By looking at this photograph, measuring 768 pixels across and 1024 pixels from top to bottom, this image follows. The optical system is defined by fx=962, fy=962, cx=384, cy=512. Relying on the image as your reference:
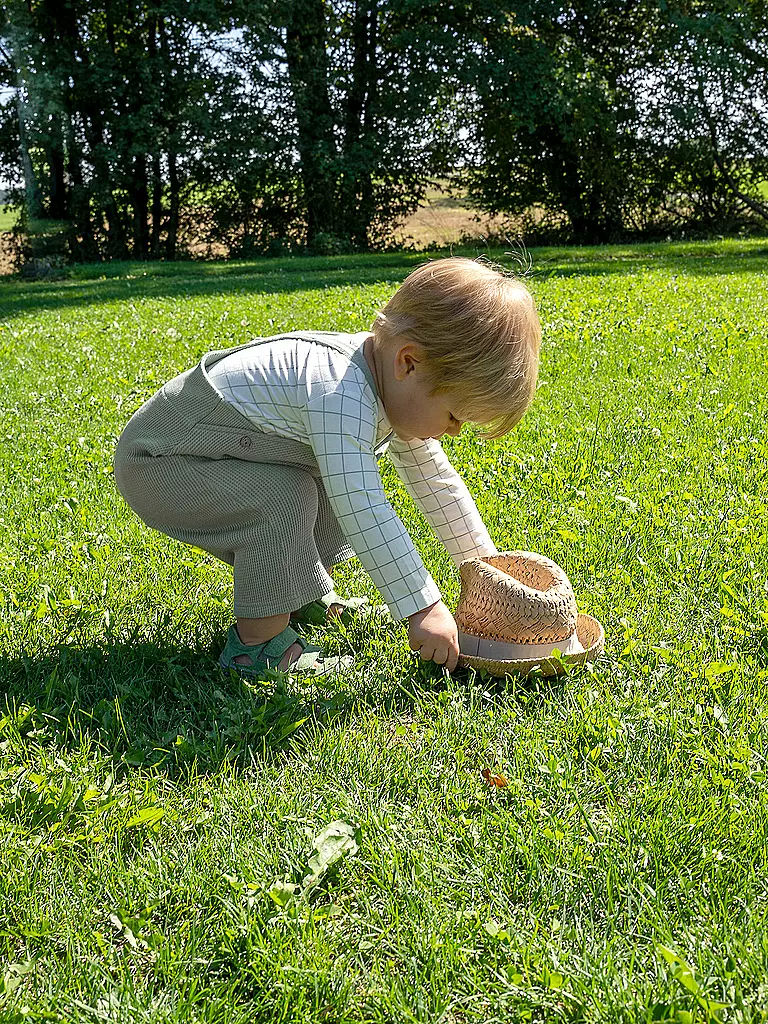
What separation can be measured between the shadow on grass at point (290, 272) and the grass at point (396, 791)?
752cm

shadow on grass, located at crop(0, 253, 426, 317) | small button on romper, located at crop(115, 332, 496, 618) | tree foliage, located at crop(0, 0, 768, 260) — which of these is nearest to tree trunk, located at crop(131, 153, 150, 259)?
tree foliage, located at crop(0, 0, 768, 260)

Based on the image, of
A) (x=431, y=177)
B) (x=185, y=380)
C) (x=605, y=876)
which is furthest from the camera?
(x=431, y=177)

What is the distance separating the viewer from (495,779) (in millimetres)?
2377

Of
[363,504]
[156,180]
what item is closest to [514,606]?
[363,504]

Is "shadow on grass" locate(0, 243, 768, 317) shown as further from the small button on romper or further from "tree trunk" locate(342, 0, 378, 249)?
the small button on romper

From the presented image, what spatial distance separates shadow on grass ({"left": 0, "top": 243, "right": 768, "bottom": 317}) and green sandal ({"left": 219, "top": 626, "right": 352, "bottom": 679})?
821cm

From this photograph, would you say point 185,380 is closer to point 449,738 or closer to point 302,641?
point 302,641

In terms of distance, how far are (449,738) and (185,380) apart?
142cm

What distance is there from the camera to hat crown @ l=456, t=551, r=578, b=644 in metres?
2.78

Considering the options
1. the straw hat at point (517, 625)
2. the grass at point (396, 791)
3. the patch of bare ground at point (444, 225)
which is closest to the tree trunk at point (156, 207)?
the patch of bare ground at point (444, 225)

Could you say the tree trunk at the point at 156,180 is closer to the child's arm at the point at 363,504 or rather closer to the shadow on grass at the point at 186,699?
the shadow on grass at the point at 186,699

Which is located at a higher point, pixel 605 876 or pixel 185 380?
pixel 185 380

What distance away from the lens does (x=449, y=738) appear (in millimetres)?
2570

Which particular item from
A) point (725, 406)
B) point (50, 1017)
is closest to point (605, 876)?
point (50, 1017)
